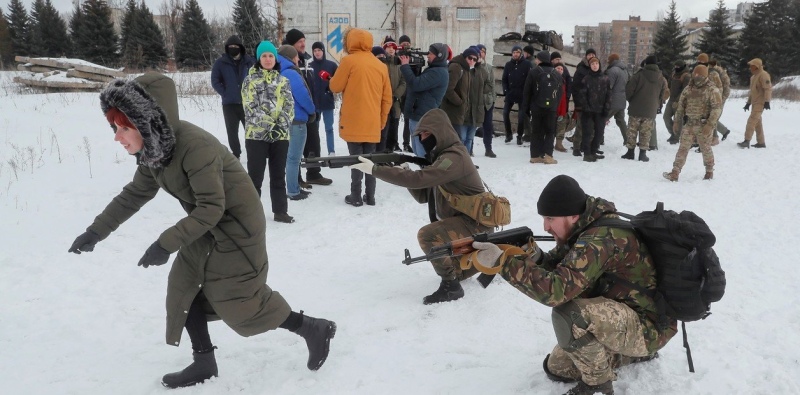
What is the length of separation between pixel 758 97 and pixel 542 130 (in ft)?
17.0

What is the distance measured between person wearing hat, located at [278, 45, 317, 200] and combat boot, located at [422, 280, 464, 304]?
3.11 metres

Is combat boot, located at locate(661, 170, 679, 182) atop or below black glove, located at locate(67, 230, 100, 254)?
below

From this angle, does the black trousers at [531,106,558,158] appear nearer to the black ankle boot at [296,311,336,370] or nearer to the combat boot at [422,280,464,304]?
the combat boot at [422,280,464,304]

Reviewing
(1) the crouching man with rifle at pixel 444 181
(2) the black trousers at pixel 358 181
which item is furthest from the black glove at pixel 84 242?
(2) the black trousers at pixel 358 181

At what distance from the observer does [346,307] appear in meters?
4.07

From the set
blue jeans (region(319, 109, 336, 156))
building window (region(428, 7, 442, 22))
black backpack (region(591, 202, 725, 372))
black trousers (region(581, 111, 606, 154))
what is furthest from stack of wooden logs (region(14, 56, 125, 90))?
black backpack (region(591, 202, 725, 372))

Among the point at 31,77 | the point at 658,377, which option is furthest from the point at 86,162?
the point at 31,77

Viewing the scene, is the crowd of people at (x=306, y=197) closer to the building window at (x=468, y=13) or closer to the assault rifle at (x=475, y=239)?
the assault rifle at (x=475, y=239)

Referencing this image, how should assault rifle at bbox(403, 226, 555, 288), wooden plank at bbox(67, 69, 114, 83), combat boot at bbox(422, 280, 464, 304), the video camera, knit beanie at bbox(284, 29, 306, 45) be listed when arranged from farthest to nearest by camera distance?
wooden plank at bbox(67, 69, 114, 83) → the video camera → knit beanie at bbox(284, 29, 306, 45) → combat boot at bbox(422, 280, 464, 304) → assault rifle at bbox(403, 226, 555, 288)

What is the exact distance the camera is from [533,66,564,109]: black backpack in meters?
8.76

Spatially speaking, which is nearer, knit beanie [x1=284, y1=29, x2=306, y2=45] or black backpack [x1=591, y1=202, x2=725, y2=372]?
black backpack [x1=591, y1=202, x2=725, y2=372]

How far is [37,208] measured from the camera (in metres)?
5.64

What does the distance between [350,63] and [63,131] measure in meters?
6.43

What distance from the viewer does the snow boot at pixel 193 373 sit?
2943 mm
